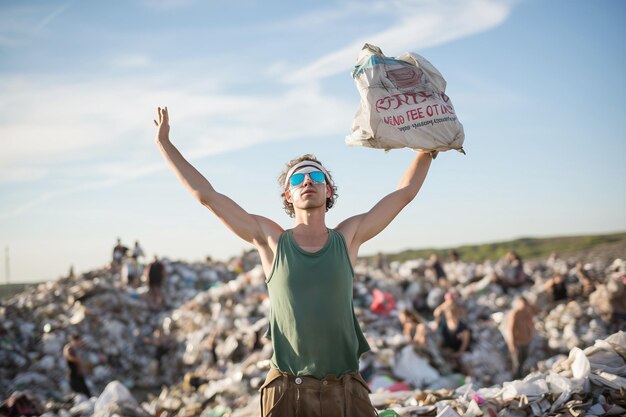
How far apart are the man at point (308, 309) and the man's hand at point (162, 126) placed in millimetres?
325

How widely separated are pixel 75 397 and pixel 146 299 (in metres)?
6.57

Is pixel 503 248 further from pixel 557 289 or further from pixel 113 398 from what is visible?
pixel 113 398

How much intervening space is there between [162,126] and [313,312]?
1.20 m

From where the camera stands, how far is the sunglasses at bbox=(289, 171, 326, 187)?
266 cm

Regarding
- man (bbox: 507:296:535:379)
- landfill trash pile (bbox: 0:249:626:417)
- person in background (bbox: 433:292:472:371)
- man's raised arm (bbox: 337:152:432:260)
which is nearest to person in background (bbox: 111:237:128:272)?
landfill trash pile (bbox: 0:249:626:417)

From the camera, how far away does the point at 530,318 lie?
25.6 feet

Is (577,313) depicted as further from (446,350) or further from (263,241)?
(263,241)

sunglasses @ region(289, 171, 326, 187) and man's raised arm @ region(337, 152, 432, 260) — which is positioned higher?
sunglasses @ region(289, 171, 326, 187)

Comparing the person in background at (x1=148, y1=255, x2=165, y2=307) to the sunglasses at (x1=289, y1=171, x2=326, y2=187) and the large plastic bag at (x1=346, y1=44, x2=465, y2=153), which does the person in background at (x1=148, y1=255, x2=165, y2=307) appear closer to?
the large plastic bag at (x1=346, y1=44, x2=465, y2=153)

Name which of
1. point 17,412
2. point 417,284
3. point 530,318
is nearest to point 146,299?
point 417,284

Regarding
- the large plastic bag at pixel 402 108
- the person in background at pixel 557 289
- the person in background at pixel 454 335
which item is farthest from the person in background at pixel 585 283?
the large plastic bag at pixel 402 108

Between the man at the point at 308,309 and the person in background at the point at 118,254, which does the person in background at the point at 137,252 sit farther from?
the man at the point at 308,309

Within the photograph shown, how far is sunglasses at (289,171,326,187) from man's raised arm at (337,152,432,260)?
236 mm

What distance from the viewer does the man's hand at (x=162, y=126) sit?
2.79 meters
